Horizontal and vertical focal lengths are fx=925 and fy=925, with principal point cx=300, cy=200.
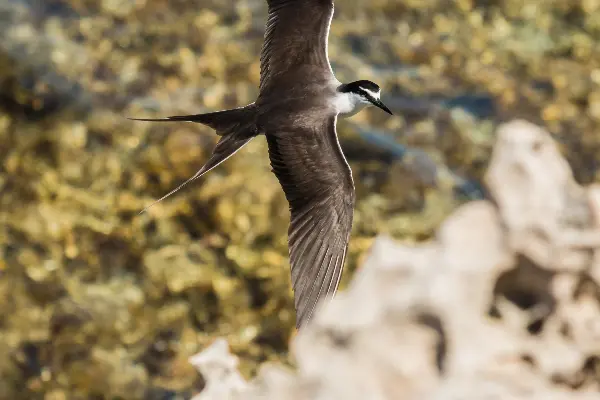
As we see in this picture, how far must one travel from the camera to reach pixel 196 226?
291cm

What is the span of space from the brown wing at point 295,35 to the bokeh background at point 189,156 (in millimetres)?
919

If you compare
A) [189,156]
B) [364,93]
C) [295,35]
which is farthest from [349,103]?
[189,156]

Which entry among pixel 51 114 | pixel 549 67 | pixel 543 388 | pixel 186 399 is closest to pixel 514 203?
pixel 543 388

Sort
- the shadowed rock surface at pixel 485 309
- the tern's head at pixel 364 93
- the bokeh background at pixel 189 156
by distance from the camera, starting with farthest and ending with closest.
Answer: the bokeh background at pixel 189 156 < the tern's head at pixel 364 93 < the shadowed rock surface at pixel 485 309

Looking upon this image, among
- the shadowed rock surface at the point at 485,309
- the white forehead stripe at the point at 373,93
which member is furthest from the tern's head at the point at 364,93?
the shadowed rock surface at the point at 485,309

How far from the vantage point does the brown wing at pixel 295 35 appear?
70.0 inches

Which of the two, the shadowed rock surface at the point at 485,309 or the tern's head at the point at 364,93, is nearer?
the shadowed rock surface at the point at 485,309

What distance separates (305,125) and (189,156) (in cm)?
131

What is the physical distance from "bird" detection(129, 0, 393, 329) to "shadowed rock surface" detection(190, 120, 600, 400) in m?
0.97

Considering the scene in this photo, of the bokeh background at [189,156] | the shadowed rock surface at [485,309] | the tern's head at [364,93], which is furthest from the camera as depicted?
the bokeh background at [189,156]

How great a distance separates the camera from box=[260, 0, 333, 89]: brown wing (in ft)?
5.83

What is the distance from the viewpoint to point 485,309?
745 millimetres

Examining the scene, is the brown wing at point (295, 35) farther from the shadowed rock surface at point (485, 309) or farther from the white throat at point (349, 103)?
the shadowed rock surface at point (485, 309)

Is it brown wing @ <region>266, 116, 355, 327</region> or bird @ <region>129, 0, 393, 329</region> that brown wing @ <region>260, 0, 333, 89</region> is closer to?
bird @ <region>129, 0, 393, 329</region>
